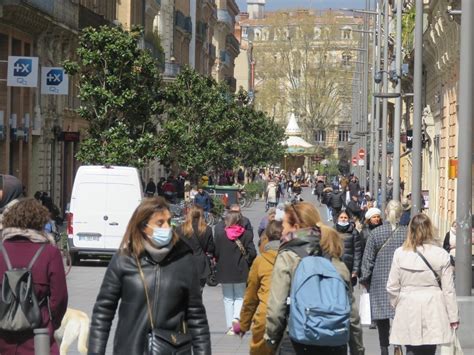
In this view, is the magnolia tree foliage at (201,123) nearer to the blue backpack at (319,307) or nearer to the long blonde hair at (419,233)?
the long blonde hair at (419,233)

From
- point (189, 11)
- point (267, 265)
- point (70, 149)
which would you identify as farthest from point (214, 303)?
point (189, 11)

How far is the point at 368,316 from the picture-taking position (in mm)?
13766

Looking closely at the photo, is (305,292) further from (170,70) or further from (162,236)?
(170,70)

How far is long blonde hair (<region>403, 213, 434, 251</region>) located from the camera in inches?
463

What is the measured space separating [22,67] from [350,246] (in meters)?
20.2

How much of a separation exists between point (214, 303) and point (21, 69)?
16149 mm

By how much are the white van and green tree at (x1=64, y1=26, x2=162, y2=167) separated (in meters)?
12.5

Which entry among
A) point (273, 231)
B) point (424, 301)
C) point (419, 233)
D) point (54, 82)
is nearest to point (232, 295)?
point (273, 231)

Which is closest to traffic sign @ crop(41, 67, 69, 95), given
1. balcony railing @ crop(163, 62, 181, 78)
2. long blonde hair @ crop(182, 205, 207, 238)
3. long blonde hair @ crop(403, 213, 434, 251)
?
long blonde hair @ crop(182, 205, 207, 238)

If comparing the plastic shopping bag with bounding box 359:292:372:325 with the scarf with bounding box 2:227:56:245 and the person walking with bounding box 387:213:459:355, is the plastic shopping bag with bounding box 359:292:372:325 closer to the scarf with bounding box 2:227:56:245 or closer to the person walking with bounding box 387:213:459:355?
the person walking with bounding box 387:213:459:355

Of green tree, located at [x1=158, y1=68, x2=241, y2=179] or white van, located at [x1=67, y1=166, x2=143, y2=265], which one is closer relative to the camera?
white van, located at [x1=67, y1=166, x2=143, y2=265]

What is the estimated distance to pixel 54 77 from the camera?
42.5 m

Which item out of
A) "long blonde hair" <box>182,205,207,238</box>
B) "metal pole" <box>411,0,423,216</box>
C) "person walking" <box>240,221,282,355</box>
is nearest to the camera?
"person walking" <box>240,221,282,355</box>

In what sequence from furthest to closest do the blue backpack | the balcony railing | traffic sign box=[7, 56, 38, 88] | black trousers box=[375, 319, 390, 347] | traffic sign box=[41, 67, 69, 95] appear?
the balcony railing, traffic sign box=[41, 67, 69, 95], traffic sign box=[7, 56, 38, 88], black trousers box=[375, 319, 390, 347], the blue backpack
